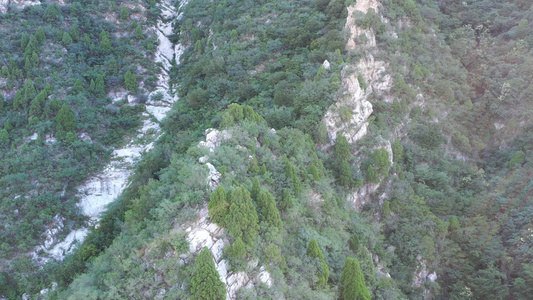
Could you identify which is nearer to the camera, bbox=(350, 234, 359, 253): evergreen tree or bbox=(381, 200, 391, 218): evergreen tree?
bbox=(350, 234, 359, 253): evergreen tree

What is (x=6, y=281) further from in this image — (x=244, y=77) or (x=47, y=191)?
(x=244, y=77)

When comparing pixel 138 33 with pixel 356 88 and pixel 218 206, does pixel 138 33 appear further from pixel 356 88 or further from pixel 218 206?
pixel 218 206


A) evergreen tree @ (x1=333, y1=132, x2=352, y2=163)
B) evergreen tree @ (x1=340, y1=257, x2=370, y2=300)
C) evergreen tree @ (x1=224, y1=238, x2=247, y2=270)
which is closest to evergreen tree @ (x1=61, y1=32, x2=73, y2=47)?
evergreen tree @ (x1=333, y1=132, x2=352, y2=163)

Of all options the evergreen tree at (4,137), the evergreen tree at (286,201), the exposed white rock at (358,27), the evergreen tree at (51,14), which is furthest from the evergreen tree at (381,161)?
the evergreen tree at (51,14)

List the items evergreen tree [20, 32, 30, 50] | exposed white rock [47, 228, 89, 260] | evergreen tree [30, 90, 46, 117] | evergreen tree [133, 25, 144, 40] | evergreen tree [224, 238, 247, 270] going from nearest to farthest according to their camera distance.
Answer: evergreen tree [224, 238, 247, 270] < exposed white rock [47, 228, 89, 260] < evergreen tree [30, 90, 46, 117] < evergreen tree [20, 32, 30, 50] < evergreen tree [133, 25, 144, 40]

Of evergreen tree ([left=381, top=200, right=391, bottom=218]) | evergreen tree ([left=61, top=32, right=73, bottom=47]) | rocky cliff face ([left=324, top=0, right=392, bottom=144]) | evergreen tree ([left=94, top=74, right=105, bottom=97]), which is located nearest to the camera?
evergreen tree ([left=381, top=200, right=391, bottom=218])

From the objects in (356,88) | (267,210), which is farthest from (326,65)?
(267,210)

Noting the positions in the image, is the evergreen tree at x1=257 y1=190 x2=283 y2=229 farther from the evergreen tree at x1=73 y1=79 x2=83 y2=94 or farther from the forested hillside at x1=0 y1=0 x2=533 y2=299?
the evergreen tree at x1=73 y1=79 x2=83 y2=94
